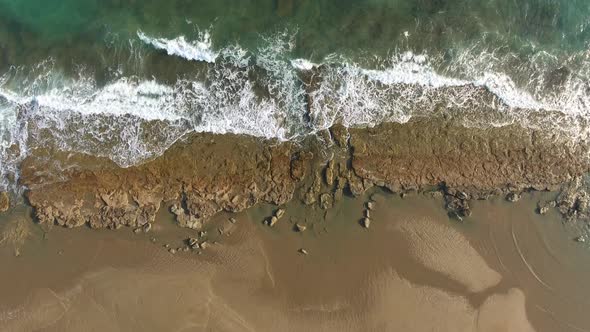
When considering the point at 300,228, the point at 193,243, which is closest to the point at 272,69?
the point at 300,228

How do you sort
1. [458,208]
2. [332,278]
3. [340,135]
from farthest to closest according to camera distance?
[340,135], [458,208], [332,278]

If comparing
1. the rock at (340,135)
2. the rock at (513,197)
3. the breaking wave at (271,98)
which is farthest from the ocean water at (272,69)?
the rock at (513,197)

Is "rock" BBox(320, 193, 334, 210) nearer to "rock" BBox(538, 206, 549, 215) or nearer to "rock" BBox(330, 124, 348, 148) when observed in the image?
"rock" BBox(330, 124, 348, 148)

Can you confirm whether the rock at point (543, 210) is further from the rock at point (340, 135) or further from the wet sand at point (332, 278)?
the rock at point (340, 135)

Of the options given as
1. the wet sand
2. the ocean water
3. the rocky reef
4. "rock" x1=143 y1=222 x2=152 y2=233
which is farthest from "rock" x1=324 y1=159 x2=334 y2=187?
"rock" x1=143 y1=222 x2=152 y2=233

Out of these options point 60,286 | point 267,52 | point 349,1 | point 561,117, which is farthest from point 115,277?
point 561,117

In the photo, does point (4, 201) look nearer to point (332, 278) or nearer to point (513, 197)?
point (332, 278)

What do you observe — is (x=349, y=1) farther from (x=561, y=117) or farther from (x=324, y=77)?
(x=561, y=117)
